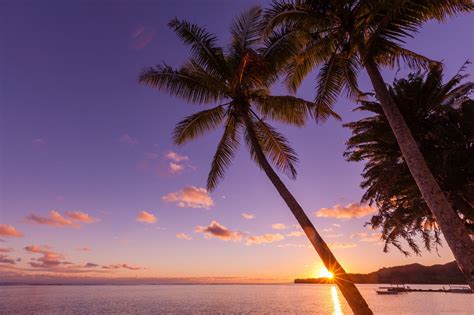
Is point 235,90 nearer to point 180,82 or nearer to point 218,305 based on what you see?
point 180,82

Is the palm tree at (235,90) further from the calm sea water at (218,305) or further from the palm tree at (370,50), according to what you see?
the calm sea water at (218,305)

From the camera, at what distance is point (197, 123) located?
13.6 meters

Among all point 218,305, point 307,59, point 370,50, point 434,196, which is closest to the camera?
point 434,196

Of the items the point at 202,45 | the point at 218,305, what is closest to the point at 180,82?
the point at 202,45

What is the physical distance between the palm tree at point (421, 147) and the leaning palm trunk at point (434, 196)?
18.3 ft

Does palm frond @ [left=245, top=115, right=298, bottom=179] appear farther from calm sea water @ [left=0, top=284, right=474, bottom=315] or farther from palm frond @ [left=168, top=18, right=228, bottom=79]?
calm sea water @ [left=0, top=284, right=474, bottom=315]

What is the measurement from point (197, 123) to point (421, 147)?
387 inches

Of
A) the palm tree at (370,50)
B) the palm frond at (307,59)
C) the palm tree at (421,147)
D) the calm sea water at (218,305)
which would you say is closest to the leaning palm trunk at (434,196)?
the palm tree at (370,50)

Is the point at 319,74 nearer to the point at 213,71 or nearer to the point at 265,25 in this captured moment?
the point at 265,25

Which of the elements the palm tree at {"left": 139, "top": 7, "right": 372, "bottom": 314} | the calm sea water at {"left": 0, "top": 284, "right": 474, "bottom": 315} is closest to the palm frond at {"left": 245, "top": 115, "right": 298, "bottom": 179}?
the palm tree at {"left": 139, "top": 7, "right": 372, "bottom": 314}

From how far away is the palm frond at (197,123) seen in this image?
1352 centimetres

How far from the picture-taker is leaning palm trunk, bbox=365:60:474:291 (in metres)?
6.73

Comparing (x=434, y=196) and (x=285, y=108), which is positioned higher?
(x=285, y=108)

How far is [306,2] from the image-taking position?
411 inches
